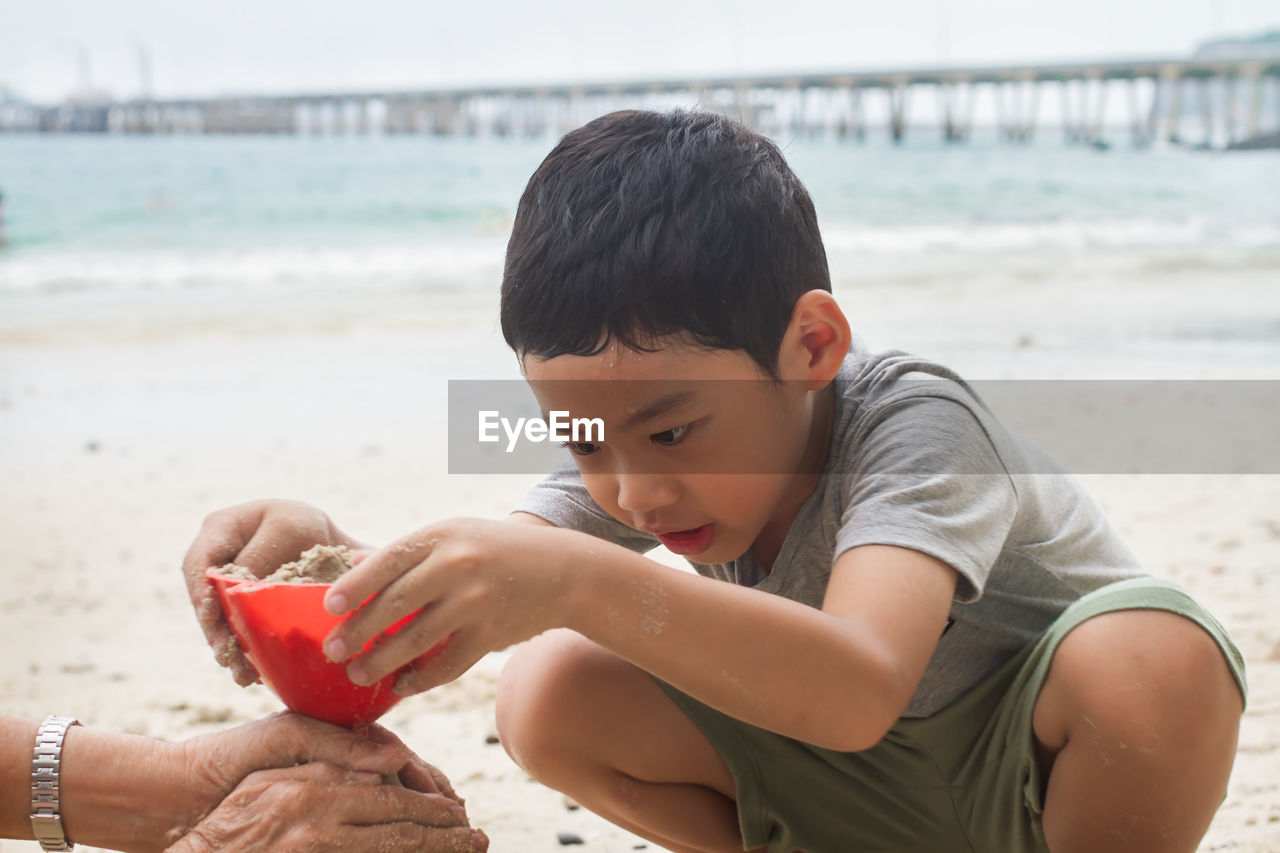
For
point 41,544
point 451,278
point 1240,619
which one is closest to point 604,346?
point 1240,619

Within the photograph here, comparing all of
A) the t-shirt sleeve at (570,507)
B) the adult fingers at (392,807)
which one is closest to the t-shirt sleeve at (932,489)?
the t-shirt sleeve at (570,507)

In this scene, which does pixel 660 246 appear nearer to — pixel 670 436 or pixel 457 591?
pixel 670 436

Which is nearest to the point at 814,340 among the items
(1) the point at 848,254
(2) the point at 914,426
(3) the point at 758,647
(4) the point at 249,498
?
(2) the point at 914,426

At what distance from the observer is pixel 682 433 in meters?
1.46

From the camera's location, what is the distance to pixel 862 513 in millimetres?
1397

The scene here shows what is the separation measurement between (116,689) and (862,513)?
211 centimetres

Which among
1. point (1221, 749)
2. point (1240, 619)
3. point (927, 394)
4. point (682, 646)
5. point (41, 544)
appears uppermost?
point (927, 394)

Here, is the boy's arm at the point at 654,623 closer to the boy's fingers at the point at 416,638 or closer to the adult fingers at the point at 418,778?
the boy's fingers at the point at 416,638

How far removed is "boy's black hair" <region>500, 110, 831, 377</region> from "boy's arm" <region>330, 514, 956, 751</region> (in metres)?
0.34

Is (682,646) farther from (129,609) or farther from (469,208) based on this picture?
(469,208)

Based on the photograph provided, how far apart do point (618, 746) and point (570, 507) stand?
356 millimetres

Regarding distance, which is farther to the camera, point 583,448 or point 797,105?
point 797,105

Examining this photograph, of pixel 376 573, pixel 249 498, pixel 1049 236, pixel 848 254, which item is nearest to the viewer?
pixel 376 573

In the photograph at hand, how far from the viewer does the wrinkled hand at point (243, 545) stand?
58.7 inches
